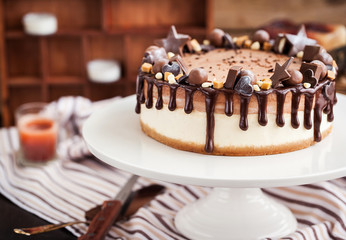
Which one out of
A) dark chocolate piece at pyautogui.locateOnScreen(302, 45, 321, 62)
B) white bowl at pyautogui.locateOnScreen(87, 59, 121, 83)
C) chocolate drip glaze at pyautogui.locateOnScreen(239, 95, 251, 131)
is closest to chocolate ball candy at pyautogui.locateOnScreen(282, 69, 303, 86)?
chocolate drip glaze at pyautogui.locateOnScreen(239, 95, 251, 131)

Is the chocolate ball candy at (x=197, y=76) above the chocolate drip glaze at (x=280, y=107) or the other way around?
above

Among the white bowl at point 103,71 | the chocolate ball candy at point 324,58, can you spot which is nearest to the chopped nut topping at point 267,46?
the chocolate ball candy at point 324,58

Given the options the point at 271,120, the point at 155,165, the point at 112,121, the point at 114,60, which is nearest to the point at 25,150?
the point at 112,121

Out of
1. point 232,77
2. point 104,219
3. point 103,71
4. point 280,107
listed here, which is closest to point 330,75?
point 280,107

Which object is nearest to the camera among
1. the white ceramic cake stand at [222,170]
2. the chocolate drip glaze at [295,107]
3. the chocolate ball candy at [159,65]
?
the white ceramic cake stand at [222,170]

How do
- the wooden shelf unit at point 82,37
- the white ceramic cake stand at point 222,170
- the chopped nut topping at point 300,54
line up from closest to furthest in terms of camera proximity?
the white ceramic cake stand at point 222,170 < the chopped nut topping at point 300,54 < the wooden shelf unit at point 82,37

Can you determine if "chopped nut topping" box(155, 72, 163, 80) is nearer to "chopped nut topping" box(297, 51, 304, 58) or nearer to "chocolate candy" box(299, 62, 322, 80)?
"chocolate candy" box(299, 62, 322, 80)

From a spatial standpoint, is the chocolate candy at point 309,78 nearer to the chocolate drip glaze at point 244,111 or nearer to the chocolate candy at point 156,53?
the chocolate drip glaze at point 244,111
